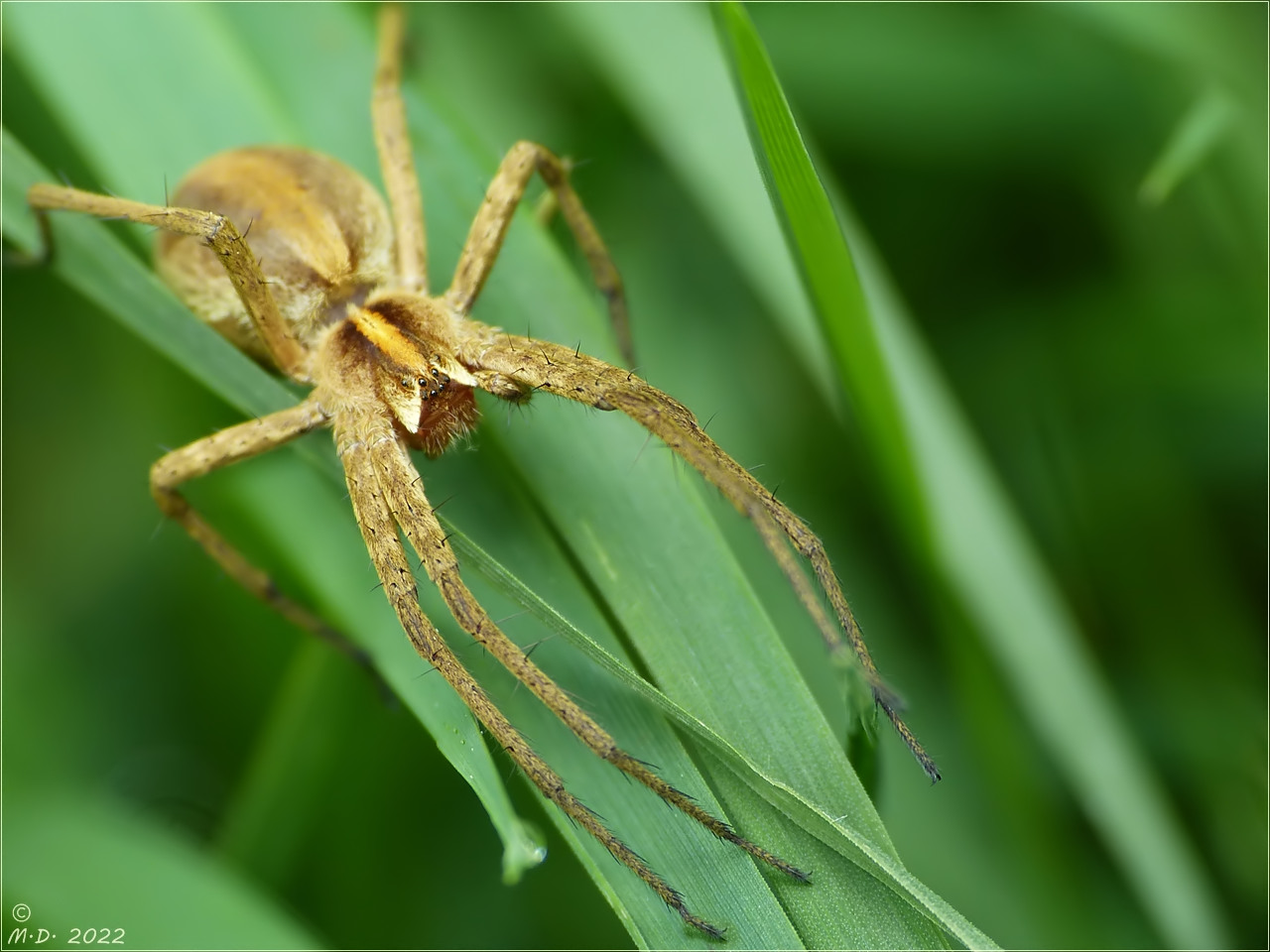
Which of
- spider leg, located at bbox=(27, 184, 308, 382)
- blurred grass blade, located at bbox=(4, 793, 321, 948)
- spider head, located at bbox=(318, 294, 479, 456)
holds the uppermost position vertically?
A: spider leg, located at bbox=(27, 184, 308, 382)

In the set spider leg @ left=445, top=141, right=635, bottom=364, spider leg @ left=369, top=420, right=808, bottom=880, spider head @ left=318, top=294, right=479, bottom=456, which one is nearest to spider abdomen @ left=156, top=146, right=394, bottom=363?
spider head @ left=318, top=294, right=479, bottom=456

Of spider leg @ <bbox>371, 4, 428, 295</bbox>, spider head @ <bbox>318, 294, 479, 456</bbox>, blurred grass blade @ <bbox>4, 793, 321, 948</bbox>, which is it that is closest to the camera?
blurred grass blade @ <bbox>4, 793, 321, 948</bbox>

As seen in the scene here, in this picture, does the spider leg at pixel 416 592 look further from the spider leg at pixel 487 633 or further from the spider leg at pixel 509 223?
the spider leg at pixel 509 223

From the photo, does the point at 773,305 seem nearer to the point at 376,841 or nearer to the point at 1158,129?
the point at 1158,129

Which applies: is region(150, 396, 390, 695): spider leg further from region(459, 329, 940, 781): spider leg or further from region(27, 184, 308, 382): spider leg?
region(459, 329, 940, 781): spider leg

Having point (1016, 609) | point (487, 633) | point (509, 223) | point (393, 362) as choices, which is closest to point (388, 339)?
point (393, 362)

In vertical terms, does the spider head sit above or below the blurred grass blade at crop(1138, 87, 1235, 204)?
below
